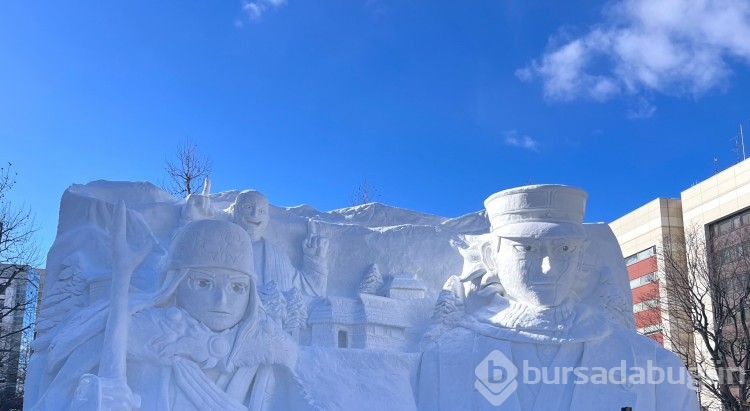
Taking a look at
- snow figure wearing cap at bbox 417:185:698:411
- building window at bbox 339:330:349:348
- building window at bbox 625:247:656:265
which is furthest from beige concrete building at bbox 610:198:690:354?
building window at bbox 339:330:349:348

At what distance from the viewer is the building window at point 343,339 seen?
24.0 ft

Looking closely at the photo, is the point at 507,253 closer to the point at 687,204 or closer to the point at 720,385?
the point at 720,385

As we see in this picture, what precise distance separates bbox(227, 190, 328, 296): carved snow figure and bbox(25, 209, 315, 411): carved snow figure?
1074 mm

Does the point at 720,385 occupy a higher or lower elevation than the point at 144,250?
lower

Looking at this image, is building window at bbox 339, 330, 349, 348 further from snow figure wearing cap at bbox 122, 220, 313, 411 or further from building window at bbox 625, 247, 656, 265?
building window at bbox 625, 247, 656, 265

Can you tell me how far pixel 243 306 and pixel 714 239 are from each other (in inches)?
572

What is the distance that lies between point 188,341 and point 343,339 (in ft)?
6.55

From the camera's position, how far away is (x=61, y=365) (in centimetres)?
572

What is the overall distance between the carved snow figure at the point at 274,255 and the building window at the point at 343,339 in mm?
498

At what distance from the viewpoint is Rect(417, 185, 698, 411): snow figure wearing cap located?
678 centimetres

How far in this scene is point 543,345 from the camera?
6.93m

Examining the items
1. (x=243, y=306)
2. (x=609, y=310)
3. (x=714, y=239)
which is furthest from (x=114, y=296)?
(x=714, y=239)

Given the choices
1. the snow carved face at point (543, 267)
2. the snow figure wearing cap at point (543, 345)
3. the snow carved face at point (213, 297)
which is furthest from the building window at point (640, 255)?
the snow carved face at point (213, 297)

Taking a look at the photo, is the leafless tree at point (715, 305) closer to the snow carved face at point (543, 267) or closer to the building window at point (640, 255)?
the building window at point (640, 255)
